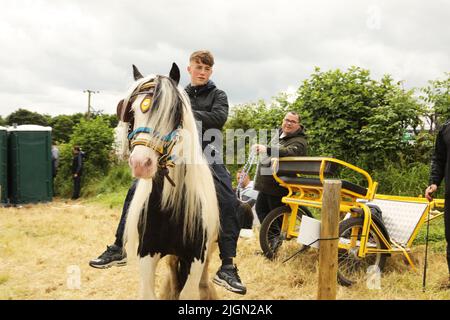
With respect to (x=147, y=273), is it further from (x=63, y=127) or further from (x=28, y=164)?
(x=63, y=127)

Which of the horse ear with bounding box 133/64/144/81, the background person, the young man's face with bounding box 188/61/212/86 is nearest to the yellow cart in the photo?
the background person

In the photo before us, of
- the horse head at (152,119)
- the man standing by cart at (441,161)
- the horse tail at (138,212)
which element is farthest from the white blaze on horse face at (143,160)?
the man standing by cart at (441,161)

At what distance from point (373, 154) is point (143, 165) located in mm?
6459

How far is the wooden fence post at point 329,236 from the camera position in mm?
3127

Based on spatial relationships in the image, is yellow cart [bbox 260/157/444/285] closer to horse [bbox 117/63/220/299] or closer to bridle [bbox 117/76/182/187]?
horse [bbox 117/63/220/299]

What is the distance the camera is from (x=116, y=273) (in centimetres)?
514

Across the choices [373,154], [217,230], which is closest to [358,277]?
[217,230]

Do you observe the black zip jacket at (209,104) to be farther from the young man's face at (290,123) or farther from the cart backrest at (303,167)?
the young man's face at (290,123)

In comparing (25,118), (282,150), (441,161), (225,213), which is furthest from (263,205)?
(25,118)

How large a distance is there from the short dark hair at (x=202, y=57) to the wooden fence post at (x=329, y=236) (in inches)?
53.1

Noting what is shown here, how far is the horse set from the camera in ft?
8.25

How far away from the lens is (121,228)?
3531mm

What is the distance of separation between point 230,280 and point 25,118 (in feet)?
169

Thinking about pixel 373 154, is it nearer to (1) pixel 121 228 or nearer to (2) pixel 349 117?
(2) pixel 349 117
